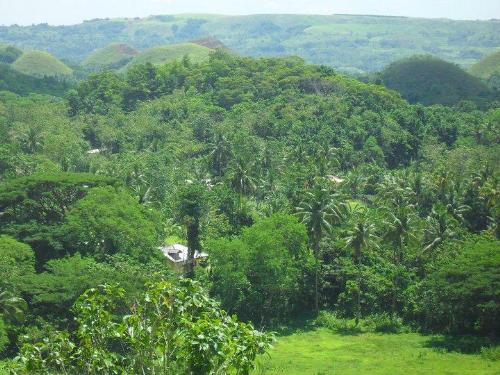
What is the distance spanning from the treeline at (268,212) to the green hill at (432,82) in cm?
4150

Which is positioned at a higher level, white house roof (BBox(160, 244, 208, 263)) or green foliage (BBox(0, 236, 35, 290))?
green foliage (BBox(0, 236, 35, 290))

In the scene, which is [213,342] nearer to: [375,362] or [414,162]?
Result: [375,362]

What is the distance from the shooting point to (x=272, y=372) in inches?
1480

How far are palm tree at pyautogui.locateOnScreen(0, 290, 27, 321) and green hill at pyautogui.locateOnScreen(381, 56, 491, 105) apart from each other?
10649 cm

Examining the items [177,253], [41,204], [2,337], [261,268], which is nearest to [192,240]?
[177,253]

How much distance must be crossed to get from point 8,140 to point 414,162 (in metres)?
47.5

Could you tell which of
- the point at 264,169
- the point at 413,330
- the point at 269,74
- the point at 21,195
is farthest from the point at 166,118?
the point at 413,330

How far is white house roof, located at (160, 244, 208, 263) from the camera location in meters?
54.4

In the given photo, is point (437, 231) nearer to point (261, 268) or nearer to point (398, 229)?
point (398, 229)

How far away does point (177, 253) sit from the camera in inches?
2183

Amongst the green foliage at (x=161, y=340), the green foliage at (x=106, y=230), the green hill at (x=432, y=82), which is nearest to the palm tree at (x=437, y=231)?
the green foliage at (x=106, y=230)

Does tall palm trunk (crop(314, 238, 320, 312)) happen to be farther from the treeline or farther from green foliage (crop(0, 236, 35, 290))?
green foliage (crop(0, 236, 35, 290))

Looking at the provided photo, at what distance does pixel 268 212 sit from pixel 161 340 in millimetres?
39309

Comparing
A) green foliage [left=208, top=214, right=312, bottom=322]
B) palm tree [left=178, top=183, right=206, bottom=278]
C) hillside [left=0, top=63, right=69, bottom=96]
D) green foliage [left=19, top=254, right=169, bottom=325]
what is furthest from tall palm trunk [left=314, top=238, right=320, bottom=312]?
hillside [left=0, top=63, right=69, bottom=96]
